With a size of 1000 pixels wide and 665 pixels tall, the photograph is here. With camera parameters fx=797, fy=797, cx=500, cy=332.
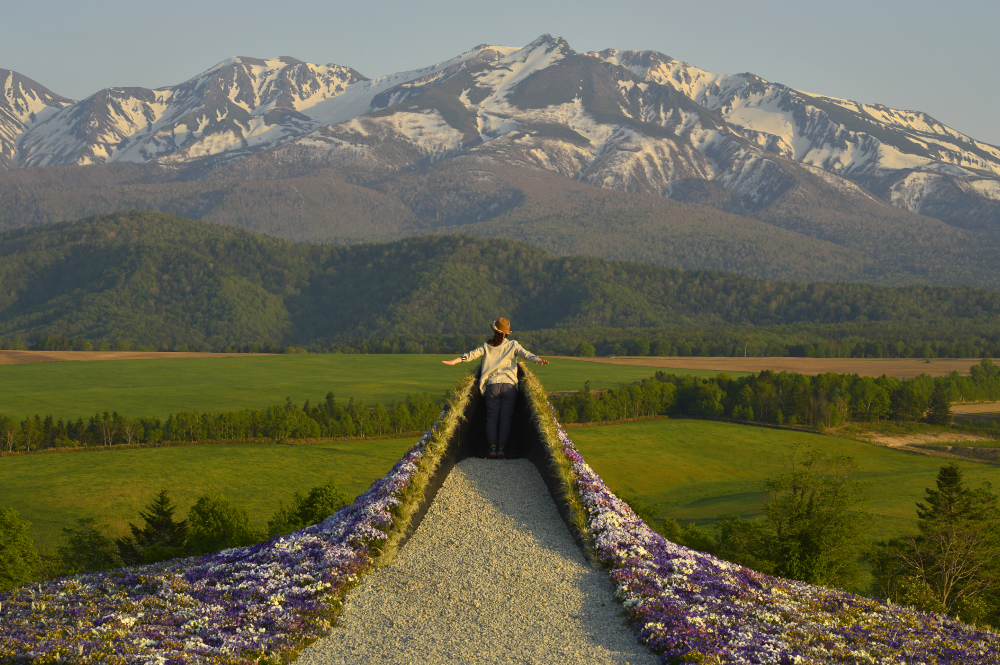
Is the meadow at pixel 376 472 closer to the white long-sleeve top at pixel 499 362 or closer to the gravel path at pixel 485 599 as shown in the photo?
the white long-sleeve top at pixel 499 362

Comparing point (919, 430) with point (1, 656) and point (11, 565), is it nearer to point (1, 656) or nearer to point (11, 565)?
point (11, 565)

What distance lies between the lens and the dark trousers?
22.8 m

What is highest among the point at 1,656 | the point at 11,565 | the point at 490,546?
the point at 490,546

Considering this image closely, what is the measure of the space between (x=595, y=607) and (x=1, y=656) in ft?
34.9

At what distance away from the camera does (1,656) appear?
13.3 meters

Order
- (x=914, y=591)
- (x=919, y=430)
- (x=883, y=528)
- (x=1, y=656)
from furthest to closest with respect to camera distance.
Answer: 1. (x=919, y=430)
2. (x=883, y=528)
3. (x=914, y=591)
4. (x=1, y=656)

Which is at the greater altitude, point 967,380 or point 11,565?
point 967,380

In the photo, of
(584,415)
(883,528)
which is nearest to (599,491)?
(883,528)

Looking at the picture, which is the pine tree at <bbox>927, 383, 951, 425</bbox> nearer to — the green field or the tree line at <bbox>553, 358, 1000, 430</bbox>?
the tree line at <bbox>553, 358, 1000, 430</bbox>

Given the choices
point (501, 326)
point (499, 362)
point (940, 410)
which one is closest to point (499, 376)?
point (499, 362)

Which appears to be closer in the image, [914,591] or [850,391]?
[914,591]

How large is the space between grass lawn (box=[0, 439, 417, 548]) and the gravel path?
252ft

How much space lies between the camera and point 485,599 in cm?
1627

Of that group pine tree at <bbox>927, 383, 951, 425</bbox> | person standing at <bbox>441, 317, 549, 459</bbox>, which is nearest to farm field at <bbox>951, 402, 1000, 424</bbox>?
pine tree at <bbox>927, 383, 951, 425</bbox>
